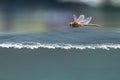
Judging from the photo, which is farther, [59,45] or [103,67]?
[103,67]

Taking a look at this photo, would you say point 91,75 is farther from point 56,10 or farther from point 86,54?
point 56,10

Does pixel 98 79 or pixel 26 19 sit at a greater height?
pixel 26 19

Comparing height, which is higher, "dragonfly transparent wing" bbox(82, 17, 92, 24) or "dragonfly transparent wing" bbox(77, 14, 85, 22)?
"dragonfly transparent wing" bbox(77, 14, 85, 22)

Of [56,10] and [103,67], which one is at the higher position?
[56,10]

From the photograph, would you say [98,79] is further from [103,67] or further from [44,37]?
[44,37]

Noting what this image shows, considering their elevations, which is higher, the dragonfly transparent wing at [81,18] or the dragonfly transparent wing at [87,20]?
the dragonfly transparent wing at [81,18]

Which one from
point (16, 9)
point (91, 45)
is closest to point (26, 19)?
point (16, 9)

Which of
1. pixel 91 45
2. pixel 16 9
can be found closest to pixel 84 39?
pixel 91 45
